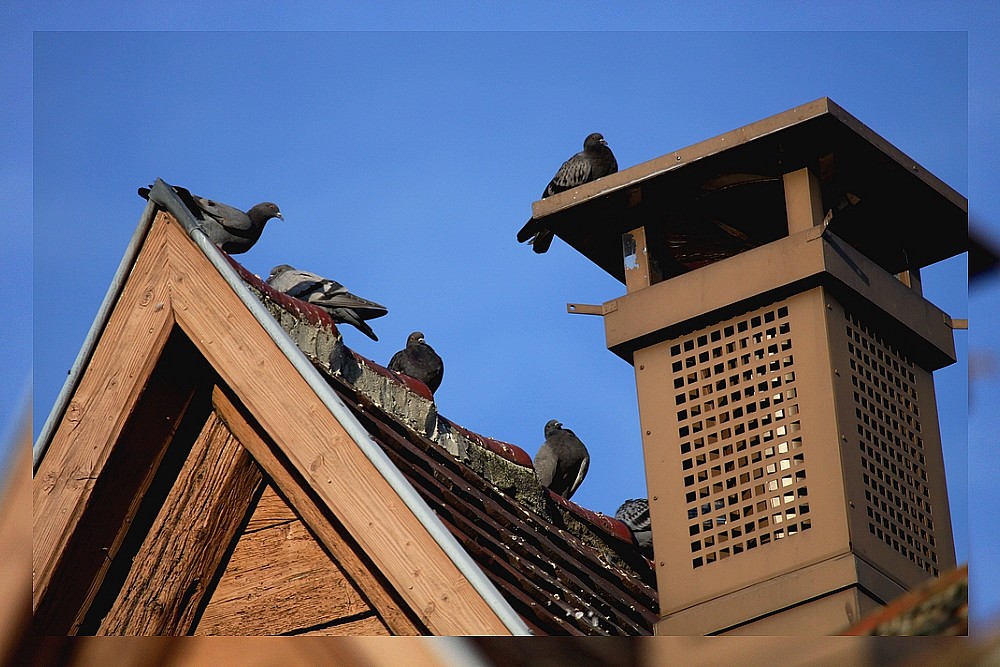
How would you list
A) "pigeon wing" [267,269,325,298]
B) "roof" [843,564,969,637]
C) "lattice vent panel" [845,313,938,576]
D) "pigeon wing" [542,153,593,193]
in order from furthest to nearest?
"pigeon wing" [542,153,593,193]
"pigeon wing" [267,269,325,298]
"lattice vent panel" [845,313,938,576]
"roof" [843,564,969,637]

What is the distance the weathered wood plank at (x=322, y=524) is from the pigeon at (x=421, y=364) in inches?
113

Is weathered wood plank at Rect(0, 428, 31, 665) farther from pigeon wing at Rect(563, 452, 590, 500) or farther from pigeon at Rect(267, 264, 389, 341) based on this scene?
pigeon wing at Rect(563, 452, 590, 500)

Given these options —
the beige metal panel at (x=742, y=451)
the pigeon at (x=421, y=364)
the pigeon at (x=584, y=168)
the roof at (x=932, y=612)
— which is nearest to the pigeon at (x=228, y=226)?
the pigeon at (x=421, y=364)

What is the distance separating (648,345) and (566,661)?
7.11 ft

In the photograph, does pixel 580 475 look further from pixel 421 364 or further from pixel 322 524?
pixel 322 524

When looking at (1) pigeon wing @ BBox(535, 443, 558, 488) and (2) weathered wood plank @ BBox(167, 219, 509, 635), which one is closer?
(2) weathered wood plank @ BBox(167, 219, 509, 635)

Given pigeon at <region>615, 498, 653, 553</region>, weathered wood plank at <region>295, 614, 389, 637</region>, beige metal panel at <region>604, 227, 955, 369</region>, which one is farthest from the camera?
pigeon at <region>615, 498, 653, 553</region>

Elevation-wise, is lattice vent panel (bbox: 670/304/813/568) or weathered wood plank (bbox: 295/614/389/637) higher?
lattice vent panel (bbox: 670/304/813/568)

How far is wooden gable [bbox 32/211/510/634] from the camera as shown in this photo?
3.58m

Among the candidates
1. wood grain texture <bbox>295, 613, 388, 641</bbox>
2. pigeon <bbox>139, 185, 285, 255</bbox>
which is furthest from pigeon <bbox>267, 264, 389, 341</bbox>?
wood grain texture <bbox>295, 613, 388, 641</bbox>

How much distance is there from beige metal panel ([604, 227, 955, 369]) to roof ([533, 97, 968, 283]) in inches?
12.6

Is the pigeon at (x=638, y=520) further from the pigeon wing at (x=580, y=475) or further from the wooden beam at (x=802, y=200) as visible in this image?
the wooden beam at (x=802, y=200)

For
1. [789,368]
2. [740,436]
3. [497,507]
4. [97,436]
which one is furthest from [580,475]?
[97,436]

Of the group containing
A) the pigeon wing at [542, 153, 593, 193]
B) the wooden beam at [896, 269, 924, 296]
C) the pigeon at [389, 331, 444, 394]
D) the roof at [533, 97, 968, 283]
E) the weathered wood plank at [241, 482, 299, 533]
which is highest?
the pigeon wing at [542, 153, 593, 193]
